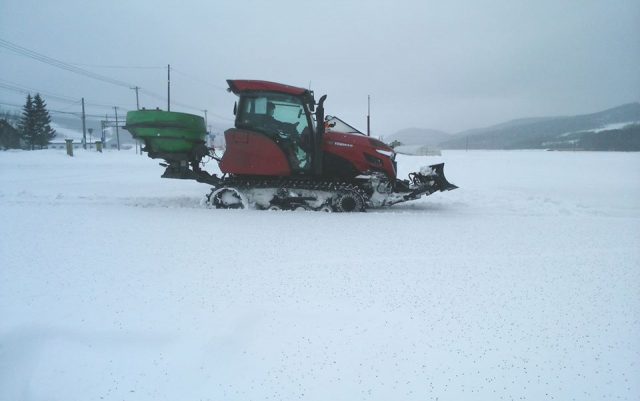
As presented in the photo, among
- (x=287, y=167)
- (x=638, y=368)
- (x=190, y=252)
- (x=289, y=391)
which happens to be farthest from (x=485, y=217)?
(x=289, y=391)

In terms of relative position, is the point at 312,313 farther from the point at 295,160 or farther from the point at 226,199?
the point at 226,199

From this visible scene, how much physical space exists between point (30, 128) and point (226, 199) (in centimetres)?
5727

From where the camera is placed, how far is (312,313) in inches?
113

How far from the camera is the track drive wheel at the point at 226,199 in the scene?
7.65 m

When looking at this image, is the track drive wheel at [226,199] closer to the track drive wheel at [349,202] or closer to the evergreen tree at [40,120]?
the track drive wheel at [349,202]

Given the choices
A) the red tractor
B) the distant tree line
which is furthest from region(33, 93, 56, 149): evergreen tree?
the red tractor

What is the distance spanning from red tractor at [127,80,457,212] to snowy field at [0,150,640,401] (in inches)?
82.4

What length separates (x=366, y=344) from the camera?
8.20 feet

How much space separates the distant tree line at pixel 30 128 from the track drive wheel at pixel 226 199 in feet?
168

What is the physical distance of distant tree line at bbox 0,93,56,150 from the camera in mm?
47938

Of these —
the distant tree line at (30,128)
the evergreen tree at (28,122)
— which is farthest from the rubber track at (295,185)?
the evergreen tree at (28,122)

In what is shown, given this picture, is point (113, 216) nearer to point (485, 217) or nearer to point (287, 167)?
point (287, 167)

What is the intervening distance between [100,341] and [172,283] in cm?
89

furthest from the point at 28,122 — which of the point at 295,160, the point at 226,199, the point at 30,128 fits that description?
the point at 295,160
